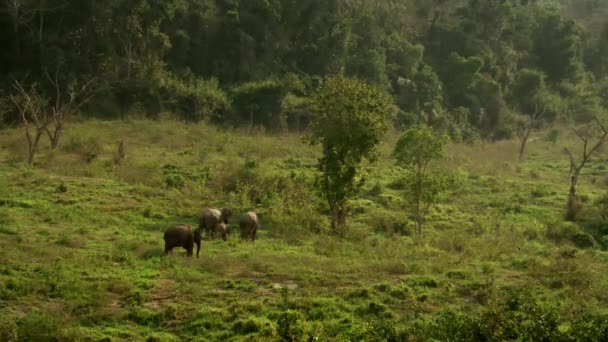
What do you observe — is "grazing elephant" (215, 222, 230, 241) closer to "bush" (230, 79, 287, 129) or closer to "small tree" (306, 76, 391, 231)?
"small tree" (306, 76, 391, 231)

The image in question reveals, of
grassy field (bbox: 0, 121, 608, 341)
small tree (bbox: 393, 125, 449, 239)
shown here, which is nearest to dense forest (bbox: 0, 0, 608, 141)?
grassy field (bbox: 0, 121, 608, 341)

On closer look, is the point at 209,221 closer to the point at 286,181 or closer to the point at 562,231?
the point at 286,181

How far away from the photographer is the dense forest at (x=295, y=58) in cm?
3356

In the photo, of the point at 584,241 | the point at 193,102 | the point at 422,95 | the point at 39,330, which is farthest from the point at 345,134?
the point at 422,95

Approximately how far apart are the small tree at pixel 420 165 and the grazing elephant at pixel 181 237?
726cm

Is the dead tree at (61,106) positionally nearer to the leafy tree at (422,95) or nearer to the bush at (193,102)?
the bush at (193,102)

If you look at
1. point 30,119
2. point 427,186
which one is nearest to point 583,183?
point 427,186

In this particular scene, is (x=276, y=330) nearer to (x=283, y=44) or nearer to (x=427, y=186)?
(x=427, y=186)

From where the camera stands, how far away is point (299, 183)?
2245 centimetres

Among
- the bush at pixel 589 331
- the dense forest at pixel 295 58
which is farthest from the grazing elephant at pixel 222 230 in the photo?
the dense forest at pixel 295 58

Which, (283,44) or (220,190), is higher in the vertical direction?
(283,44)

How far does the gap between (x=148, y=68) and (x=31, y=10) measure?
6.27 m

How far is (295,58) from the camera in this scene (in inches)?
1636

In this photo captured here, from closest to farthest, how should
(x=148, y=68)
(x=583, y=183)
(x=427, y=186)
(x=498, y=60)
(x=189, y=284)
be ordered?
(x=189, y=284) < (x=427, y=186) < (x=583, y=183) < (x=148, y=68) < (x=498, y=60)
